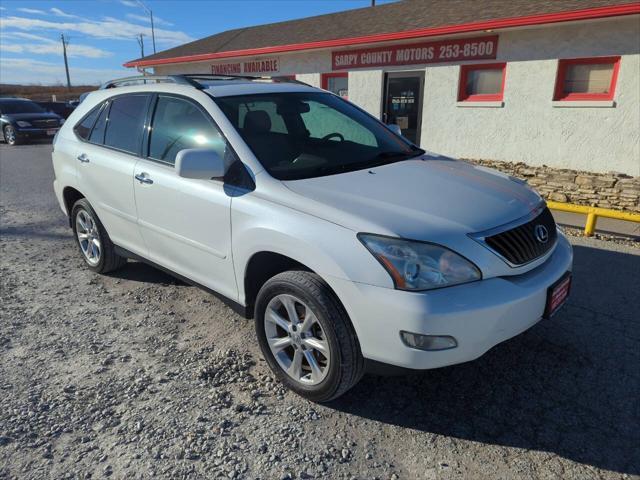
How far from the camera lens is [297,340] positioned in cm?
282

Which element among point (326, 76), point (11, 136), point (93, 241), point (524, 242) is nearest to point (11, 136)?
point (11, 136)

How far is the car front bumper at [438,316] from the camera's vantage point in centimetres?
229

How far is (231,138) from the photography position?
3.14 metres

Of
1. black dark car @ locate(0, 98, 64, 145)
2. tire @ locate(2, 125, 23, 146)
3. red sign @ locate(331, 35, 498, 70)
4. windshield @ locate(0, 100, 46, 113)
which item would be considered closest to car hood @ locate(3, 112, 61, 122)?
black dark car @ locate(0, 98, 64, 145)

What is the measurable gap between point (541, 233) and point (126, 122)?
328 cm

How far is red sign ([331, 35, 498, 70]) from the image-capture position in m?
9.17

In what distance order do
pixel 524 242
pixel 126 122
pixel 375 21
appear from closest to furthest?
1. pixel 524 242
2. pixel 126 122
3. pixel 375 21

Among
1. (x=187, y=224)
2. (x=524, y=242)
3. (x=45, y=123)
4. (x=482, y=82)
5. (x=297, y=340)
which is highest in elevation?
(x=482, y=82)

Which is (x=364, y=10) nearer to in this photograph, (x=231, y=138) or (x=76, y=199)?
(x=76, y=199)

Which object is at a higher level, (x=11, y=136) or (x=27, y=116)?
(x=27, y=116)

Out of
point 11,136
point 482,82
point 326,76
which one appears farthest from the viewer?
point 11,136

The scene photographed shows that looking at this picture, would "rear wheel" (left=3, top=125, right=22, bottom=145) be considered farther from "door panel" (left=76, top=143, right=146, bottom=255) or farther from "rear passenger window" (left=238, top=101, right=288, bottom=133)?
"rear passenger window" (left=238, top=101, right=288, bottom=133)

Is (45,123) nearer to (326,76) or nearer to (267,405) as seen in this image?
(326,76)

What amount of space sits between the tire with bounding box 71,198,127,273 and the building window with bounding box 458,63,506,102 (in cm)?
755
